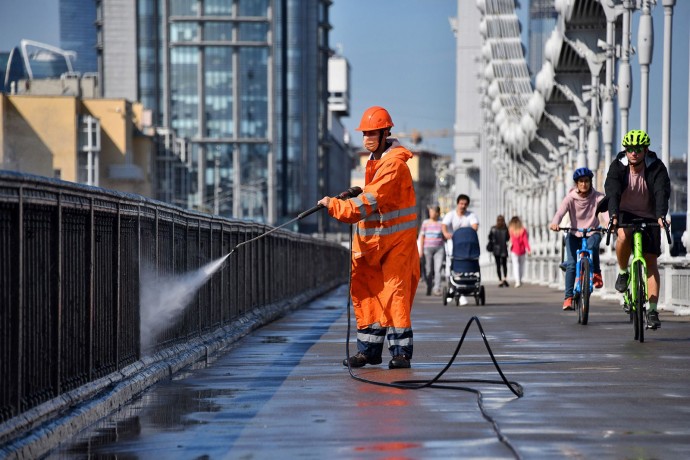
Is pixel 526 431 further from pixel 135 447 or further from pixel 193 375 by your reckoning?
pixel 193 375

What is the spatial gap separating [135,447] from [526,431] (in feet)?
6.22

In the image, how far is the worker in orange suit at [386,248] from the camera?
12.4m

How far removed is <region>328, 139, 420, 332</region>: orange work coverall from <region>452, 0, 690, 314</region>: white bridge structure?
955cm

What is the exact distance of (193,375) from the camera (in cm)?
1240

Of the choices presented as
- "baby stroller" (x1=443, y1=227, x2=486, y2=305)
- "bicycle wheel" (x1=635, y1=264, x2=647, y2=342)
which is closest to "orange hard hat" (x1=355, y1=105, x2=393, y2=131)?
"bicycle wheel" (x1=635, y1=264, x2=647, y2=342)

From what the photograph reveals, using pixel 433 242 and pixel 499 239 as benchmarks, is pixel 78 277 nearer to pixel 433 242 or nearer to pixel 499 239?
pixel 433 242

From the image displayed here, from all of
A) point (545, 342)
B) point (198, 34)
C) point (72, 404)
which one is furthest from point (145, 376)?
point (198, 34)

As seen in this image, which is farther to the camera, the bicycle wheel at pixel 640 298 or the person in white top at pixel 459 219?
the person in white top at pixel 459 219

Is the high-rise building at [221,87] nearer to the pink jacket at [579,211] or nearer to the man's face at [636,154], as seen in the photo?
the pink jacket at [579,211]

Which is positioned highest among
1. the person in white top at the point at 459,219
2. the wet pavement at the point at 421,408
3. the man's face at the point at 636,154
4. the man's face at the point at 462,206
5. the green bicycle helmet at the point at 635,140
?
the green bicycle helmet at the point at 635,140

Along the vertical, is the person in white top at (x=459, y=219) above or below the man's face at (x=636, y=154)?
below

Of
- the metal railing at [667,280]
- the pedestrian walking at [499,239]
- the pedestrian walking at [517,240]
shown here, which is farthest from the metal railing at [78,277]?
the pedestrian walking at [517,240]

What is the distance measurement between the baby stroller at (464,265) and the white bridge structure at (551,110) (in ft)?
10.6

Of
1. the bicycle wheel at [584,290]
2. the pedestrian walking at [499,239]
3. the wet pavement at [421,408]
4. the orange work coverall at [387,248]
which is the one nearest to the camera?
the wet pavement at [421,408]
